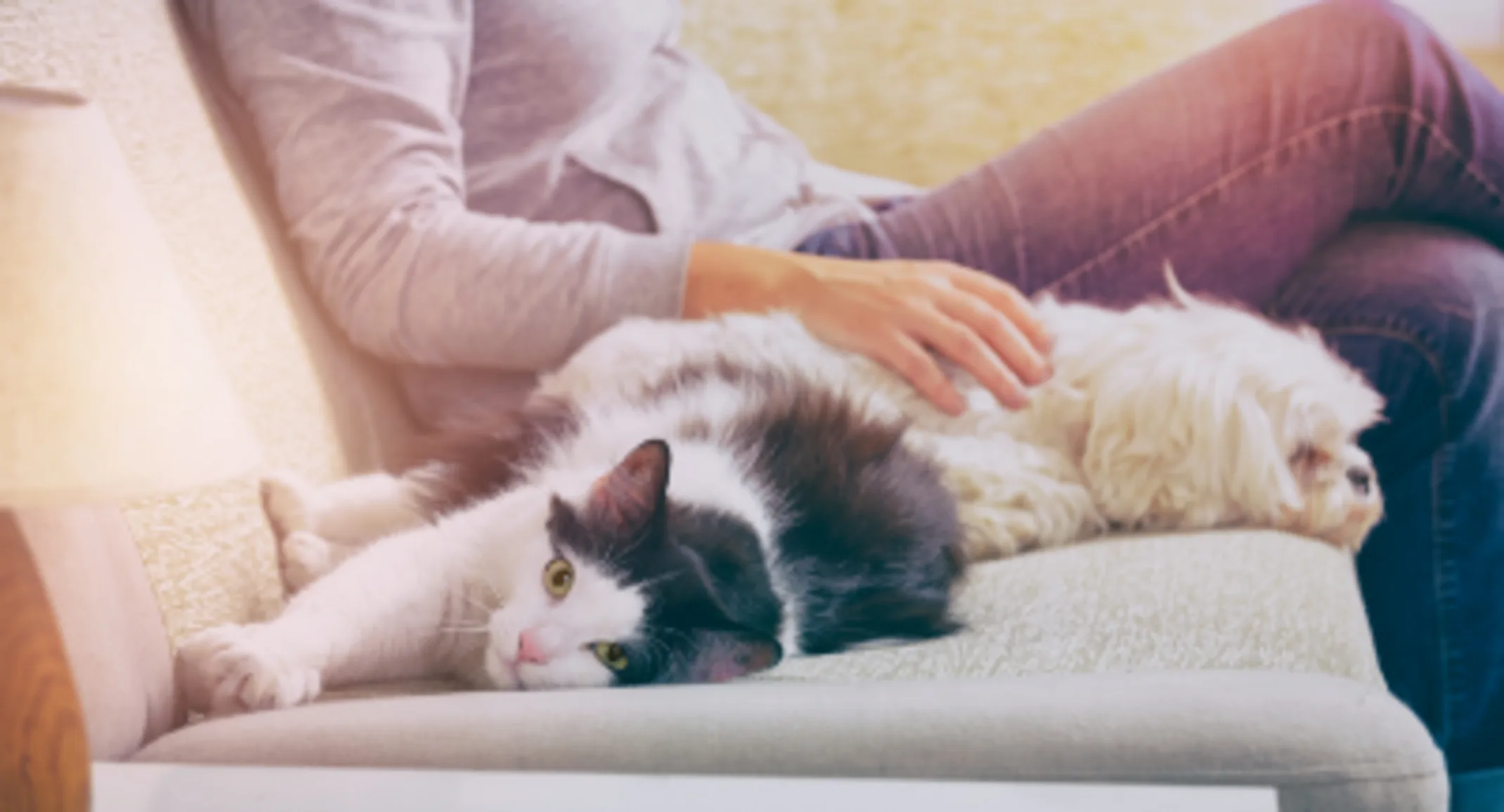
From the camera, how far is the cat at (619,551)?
2.34 feet

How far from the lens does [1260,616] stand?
753mm

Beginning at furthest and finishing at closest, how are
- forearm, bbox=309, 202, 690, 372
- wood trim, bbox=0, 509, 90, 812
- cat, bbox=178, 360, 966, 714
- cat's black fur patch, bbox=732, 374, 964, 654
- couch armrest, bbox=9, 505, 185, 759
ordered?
1. forearm, bbox=309, 202, 690, 372
2. cat's black fur patch, bbox=732, 374, 964, 654
3. cat, bbox=178, 360, 966, 714
4. couch armrest, bbox=9, 505, 185, 759
5. wood trim, bbox=0, 509, 90, 812

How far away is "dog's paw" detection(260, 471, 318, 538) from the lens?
916 mm

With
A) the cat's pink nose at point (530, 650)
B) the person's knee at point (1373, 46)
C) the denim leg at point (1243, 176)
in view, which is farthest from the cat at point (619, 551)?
the person's knee at point (1373, 46)

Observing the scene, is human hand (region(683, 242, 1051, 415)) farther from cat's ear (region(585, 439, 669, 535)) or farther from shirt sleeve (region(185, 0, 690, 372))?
cat's ear (region(585, 439, 669, 535))

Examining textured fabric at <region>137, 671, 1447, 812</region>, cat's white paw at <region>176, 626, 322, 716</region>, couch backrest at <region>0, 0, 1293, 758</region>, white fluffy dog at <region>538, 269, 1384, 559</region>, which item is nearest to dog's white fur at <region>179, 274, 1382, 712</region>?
white fluffy dog at <region>538, 269, 1384, 559</region>

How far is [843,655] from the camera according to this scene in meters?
0.78

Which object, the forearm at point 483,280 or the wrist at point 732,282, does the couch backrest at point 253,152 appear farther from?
the wrist at point 732,282

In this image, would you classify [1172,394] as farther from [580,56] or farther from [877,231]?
[580,56]

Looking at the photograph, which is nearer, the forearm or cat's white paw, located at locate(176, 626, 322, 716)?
cat's white paw, located at locate(176, 626, 322, 716)

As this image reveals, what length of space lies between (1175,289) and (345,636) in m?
0.88

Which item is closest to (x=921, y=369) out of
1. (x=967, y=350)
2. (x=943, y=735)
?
(x=967, y=350)

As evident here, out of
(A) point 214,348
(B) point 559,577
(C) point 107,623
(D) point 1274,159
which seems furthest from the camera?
(D) point 1274,159

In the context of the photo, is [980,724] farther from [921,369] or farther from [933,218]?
[933,218]
